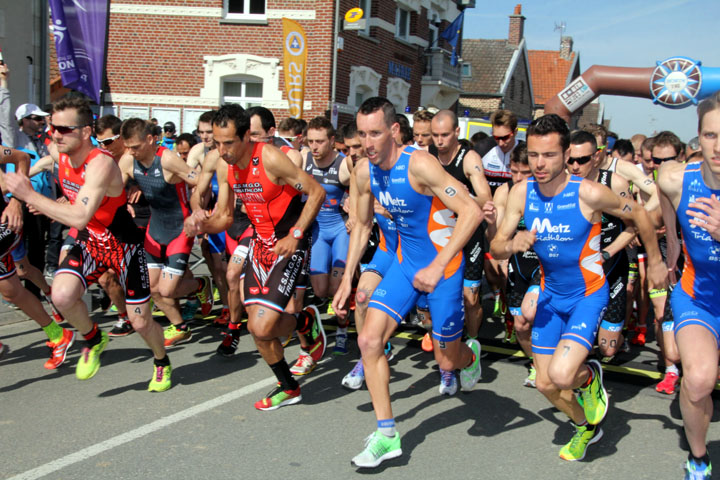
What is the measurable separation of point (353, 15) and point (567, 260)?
17.1 m

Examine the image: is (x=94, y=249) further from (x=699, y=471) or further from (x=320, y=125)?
(x=699, y=471)

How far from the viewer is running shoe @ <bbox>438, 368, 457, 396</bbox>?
5645 mm

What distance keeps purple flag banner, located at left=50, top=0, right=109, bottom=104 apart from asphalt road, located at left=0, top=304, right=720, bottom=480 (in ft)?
21.2

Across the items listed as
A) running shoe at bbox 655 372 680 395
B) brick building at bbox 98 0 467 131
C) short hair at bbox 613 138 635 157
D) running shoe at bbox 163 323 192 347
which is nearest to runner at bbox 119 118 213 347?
running shoe at bbox 163 323 192 347

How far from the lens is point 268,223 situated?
552cm

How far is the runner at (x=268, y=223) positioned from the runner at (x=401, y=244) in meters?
0.62

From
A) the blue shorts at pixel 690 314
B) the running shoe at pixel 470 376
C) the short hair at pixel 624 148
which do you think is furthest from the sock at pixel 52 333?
the short hair at pixel 624 148

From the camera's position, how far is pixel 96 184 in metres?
4.99

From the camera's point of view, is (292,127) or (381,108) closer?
(381,108)

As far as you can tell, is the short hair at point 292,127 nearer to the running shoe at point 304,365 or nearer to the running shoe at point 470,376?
the running shoe at point 304,365

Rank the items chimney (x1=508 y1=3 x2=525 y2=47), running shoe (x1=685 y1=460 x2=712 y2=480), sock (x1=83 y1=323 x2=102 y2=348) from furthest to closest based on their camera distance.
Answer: chimney (x1=508 y1=3 x2=525 y2=47) → sock (x1=83 y1=323 x2=102 y2=348) → running shoe (x1=685 y1=460 x2=712 y2=480)

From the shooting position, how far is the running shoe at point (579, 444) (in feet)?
14.4

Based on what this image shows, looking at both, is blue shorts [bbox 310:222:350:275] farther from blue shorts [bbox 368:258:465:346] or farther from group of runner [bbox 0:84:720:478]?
blue shorts [bbox 368:258:465:346]

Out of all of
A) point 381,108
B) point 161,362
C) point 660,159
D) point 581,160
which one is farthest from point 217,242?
point 660,159
